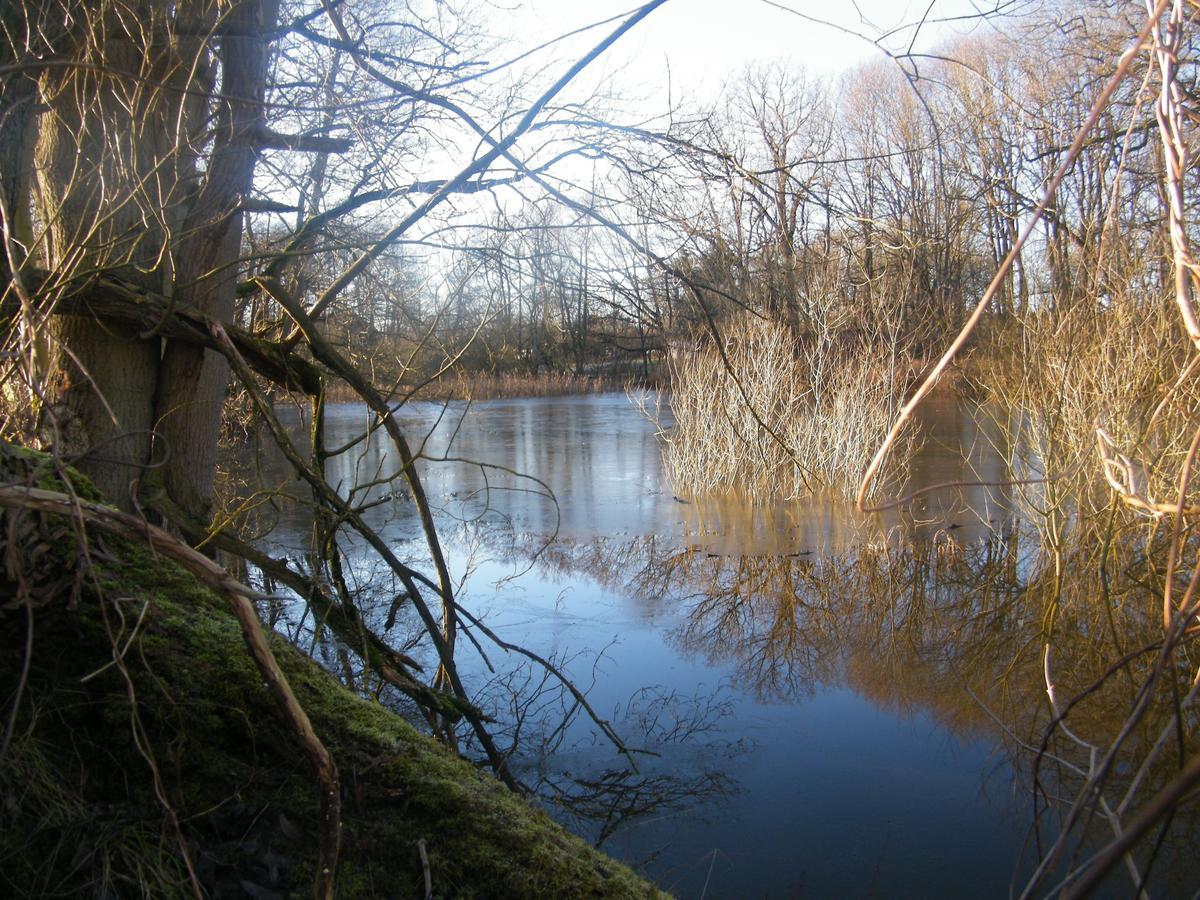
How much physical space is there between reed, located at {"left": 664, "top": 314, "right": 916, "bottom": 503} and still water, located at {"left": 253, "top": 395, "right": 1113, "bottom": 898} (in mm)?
384

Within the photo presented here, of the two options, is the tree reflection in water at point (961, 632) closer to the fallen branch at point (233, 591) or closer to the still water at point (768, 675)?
the still water at point (768, 675)

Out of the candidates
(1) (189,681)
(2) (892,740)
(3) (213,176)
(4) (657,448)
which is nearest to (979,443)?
(4) (657,448)

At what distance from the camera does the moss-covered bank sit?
5.29 feet

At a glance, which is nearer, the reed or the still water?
the still water

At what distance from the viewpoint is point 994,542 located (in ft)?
27.8

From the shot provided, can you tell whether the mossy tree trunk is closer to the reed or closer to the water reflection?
the water reflection

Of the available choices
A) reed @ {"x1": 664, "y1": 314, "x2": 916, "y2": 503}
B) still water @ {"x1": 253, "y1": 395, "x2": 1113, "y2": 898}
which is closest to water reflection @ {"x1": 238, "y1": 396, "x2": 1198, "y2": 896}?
still water @ {"x1": 253, "y1": 395, "x2": 1113, "y2": 898}

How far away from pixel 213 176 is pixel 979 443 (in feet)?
39.1

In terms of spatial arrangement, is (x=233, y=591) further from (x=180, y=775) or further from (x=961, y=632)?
(x=961, y=632)

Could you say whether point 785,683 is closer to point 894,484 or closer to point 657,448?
point 894,484

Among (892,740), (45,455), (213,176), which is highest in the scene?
(213,176)

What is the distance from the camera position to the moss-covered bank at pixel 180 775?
1613mm

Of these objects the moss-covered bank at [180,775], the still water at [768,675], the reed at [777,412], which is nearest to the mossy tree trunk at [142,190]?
the still water at [768,675]

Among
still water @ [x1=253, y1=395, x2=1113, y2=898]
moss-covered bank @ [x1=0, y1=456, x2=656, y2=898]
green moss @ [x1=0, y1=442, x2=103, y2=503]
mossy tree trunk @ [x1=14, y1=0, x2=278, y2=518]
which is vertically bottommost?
still water @ [x1=253, y1=395, x2=1113, y2=898]
